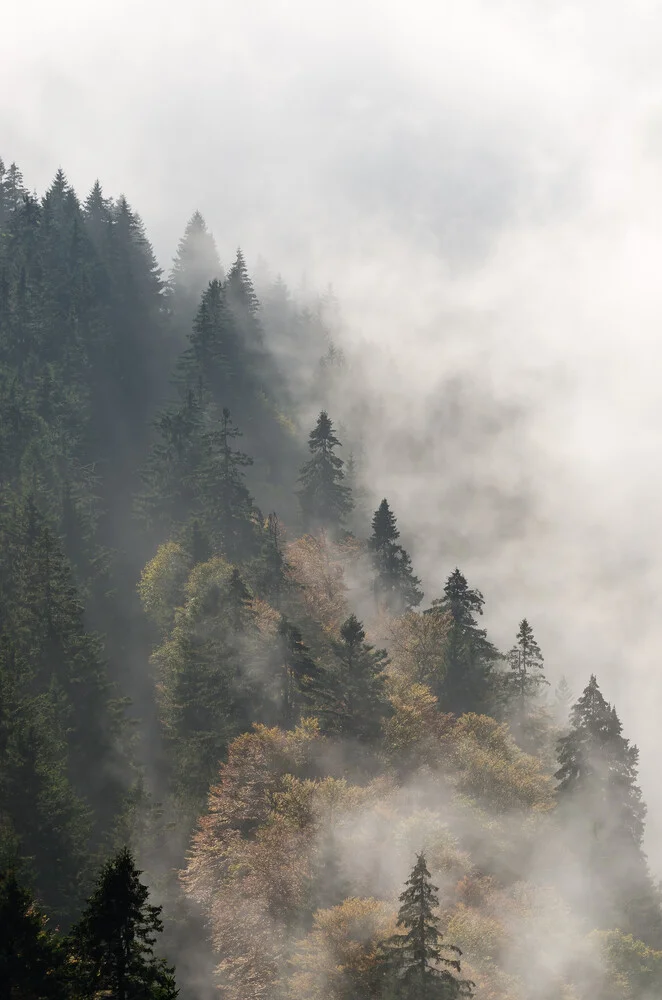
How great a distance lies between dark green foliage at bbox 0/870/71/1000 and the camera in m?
26.6

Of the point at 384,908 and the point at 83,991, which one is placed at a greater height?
the point at 384,908

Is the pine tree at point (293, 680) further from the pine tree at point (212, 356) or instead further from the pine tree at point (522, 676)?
→ the pine tree at point (212, 356)

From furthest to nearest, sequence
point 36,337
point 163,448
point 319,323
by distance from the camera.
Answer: point 319,323 → point 36,337 → point 163,448

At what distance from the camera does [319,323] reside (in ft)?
616

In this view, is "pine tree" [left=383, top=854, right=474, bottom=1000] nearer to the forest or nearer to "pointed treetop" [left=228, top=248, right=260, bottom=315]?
the forest

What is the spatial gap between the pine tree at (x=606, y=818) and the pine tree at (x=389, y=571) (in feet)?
104

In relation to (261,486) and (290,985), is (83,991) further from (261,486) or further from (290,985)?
(261,486)

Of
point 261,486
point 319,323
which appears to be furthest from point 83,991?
point 319,323

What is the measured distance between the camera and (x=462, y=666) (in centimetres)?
8581

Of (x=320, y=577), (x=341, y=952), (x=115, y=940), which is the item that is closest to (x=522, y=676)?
(x=320, y=577)

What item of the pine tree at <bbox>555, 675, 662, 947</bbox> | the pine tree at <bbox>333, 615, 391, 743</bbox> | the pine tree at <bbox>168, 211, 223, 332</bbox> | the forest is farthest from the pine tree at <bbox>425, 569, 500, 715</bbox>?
the pine tree at <bbox>168, 211, 223, 332</bbox>

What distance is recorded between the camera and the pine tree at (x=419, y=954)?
128 ft

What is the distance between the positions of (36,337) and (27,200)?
29.8 metres

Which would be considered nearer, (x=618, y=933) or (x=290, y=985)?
(x=290, y=985)
